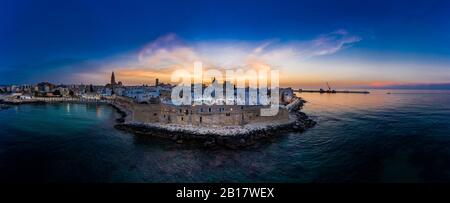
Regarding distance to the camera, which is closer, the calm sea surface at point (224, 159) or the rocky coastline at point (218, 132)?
the calm sea surface at point (224, 159)

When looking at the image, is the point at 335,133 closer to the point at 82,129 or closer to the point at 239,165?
the point at 239,165

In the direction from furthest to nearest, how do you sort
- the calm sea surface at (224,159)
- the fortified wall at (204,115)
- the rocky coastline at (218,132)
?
the fortified wall at (204,115) < the rocky coastline at (218,132) < the calm sea surface at (224,159)

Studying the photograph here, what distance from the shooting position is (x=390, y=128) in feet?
95.6

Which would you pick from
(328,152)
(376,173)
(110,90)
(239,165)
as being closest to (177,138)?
(239,165)

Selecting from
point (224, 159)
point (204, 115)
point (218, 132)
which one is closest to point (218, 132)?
point (218, 132)

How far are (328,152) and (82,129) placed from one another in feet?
75.6

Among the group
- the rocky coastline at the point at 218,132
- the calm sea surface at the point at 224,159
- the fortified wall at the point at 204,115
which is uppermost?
the fortified wall at the point at 204,115

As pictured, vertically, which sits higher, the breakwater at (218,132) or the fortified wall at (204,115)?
the fortified wall at (204,115)

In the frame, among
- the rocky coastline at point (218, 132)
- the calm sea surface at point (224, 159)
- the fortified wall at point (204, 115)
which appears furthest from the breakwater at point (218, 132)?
the calm sea surface at point (224, 159)

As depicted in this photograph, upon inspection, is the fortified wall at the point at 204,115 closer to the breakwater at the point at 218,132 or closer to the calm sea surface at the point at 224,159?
the breakwater at the point at 218,132

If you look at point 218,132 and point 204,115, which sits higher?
point 204,115

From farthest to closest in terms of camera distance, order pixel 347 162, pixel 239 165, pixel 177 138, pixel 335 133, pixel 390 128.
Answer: pixel 390 128 < pixel 335 133 < pixel 177 138 < pixel 347 162 < pixel 239 165

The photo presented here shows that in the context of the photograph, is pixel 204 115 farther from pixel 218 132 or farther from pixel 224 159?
pixel 224 159

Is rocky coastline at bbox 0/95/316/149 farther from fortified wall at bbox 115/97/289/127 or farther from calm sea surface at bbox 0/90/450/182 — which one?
calm sea surface at bbox 0/90/450/182
